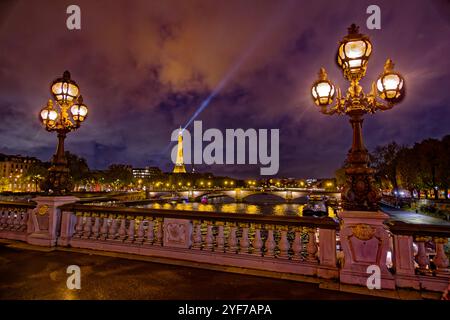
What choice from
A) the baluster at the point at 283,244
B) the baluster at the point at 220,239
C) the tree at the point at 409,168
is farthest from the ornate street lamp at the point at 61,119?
the tree at the point at 409,168

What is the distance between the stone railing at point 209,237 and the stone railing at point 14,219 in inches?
76.2

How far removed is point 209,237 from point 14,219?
26.7ft

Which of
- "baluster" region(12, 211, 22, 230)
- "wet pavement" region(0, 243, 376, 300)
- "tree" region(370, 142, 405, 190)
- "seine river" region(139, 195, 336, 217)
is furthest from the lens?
"seine river" region(139, 195, 336, 217)

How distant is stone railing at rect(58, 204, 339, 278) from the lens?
6.12 m

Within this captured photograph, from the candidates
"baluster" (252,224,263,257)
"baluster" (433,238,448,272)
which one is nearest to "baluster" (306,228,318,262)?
"baluster" (252,224,263,257)

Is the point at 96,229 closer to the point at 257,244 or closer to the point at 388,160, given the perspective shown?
the point at 257,244

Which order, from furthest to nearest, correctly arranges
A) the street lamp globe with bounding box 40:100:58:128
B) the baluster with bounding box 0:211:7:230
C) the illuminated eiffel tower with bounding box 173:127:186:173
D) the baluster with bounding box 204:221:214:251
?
the illuminated eiffel tower with bounding box 173:127:186:173 < the baluster with bounding box 0:211:7:230 < the street lamp globe with bounding box 40:100:58:128 < the baluster with bounding box 204:221:214:251

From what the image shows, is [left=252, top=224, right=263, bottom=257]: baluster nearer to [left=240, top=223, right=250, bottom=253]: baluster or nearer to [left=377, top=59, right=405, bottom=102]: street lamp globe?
[left=240, top=223, right=250, bottom=253]: baluster

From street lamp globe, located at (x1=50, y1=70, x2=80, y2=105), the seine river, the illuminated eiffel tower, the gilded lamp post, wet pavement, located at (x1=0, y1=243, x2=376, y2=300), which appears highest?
the illuminated eiffel tower

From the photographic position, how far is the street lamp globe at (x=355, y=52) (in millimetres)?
6121

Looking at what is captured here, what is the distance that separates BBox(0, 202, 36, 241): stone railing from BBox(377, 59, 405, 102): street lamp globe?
1142cm

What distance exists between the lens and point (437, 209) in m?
45.6

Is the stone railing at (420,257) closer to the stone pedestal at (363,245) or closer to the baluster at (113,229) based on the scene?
the stone pedestal at (363,245)

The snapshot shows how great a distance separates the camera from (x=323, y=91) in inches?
262
